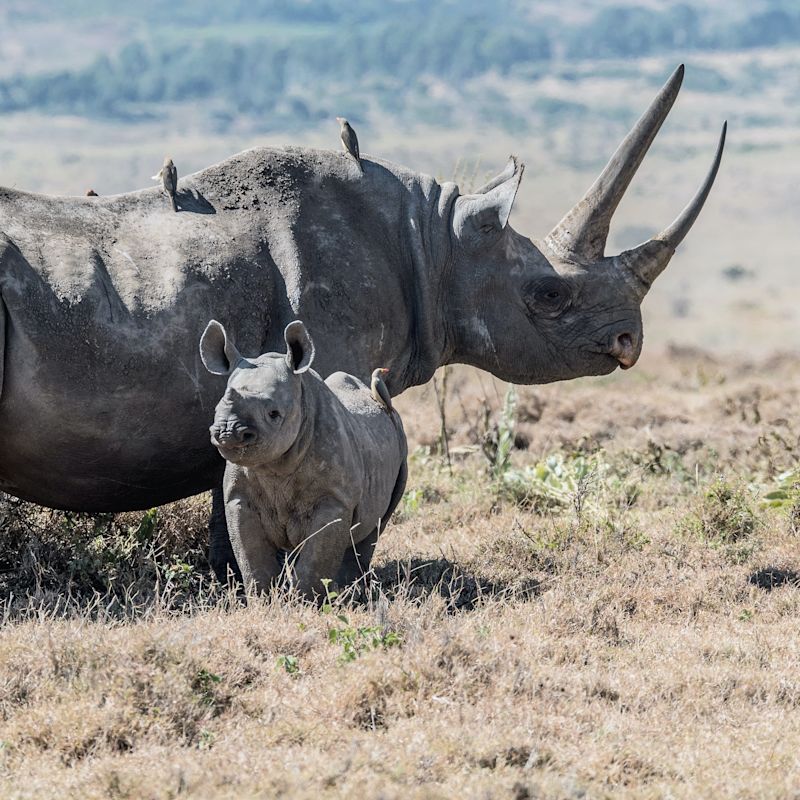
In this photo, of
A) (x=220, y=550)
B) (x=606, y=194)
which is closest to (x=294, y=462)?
(x=220, y=550)

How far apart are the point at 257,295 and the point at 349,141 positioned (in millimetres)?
1143

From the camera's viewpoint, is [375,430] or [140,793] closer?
[140,793]

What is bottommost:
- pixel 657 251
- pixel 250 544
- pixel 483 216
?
pixel 250 544

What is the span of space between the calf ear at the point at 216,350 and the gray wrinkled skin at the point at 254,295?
2.49ft

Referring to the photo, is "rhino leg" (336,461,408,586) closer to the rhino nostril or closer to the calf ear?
the calf ear

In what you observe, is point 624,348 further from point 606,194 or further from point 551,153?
point 551,153

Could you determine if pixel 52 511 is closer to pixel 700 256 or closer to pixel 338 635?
pixel 338 635

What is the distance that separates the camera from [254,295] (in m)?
8.41

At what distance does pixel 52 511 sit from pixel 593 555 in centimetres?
322

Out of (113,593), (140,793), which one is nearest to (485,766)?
(140,793)

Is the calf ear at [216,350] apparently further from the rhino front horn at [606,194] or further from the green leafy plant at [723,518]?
the green leafy plant at [723,518]

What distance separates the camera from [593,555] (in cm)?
925

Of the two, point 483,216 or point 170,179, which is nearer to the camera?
point 170,179

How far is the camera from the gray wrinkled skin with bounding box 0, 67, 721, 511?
25.9 feet
